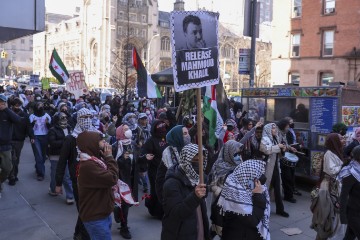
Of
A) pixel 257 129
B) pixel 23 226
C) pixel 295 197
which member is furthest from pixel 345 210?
pixel 23 226

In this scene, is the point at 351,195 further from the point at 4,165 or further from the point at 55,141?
the point at 4,165

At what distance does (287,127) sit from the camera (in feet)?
25.7

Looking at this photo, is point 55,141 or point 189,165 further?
point 55,141

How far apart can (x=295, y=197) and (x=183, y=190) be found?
5.48m

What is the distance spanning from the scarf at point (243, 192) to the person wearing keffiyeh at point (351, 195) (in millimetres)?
1307

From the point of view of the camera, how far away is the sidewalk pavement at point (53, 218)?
5.96 meters

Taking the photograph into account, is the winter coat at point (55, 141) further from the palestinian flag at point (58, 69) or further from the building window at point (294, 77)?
the building window at point (294, 77)

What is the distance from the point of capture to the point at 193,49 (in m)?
3.62

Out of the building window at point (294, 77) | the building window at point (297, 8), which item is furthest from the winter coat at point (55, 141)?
the building window at point (297, 8)

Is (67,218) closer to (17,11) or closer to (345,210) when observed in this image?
(17,11)

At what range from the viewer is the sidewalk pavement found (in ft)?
19.5

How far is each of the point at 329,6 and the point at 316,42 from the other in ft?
8.56

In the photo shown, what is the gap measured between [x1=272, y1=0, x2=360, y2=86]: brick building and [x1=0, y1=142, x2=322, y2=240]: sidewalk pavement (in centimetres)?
2061

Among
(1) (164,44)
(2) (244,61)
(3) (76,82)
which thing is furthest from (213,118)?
(1) (164,44)
